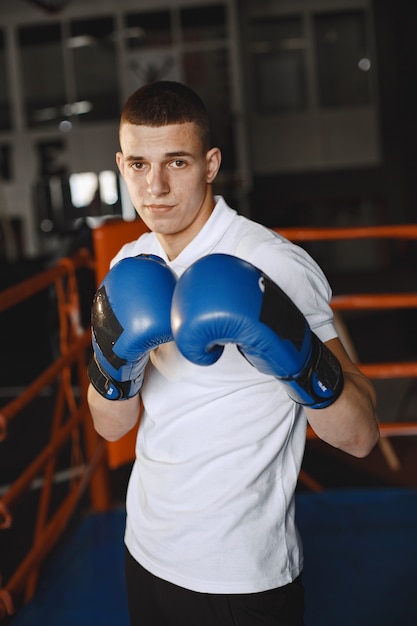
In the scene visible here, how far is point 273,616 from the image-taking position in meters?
1.12

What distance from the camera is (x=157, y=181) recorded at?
107 cm

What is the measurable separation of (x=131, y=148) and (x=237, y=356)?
34 centimetres

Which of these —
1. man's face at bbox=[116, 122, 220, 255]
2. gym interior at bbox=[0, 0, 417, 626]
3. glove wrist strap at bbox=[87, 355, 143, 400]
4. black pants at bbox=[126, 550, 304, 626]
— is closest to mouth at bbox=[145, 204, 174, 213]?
man's face at bbox=[116, 122, 220, 255]

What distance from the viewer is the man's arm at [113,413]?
118 cm

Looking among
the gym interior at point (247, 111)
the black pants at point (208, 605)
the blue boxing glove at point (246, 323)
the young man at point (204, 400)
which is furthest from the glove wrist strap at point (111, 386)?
the gym interior at point (247, 111)

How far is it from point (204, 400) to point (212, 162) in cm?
36

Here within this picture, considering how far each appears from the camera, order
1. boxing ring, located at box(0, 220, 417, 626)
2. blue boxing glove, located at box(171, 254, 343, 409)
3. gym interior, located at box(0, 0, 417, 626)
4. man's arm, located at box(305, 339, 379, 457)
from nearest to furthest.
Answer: blue boxing glove, located at box(171, 254, 343, 409) → man's arm, located at box(305, 339, 379, 457) → boxing ring, located at box(0, 220, 417, 626) → gym interior, located at box(0, 0, 417, 626)

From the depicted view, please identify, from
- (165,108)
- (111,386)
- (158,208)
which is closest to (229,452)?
(111,386)

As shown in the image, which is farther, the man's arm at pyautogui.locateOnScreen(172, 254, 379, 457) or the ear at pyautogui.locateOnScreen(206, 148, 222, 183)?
the ear at pyautogui.locateOnScreen(206, 148, 222, 183)

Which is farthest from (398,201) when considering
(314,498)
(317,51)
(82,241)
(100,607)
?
(100,607)

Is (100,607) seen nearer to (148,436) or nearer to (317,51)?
(148,436)

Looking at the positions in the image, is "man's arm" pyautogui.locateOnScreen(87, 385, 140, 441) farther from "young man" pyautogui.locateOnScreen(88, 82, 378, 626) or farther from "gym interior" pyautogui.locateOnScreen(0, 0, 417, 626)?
"gym interior" pyautogui.locateOnScreen(0, 0, 417, 626)

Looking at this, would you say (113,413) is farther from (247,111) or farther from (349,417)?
(247,111)

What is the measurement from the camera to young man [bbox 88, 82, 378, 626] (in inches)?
40.9
